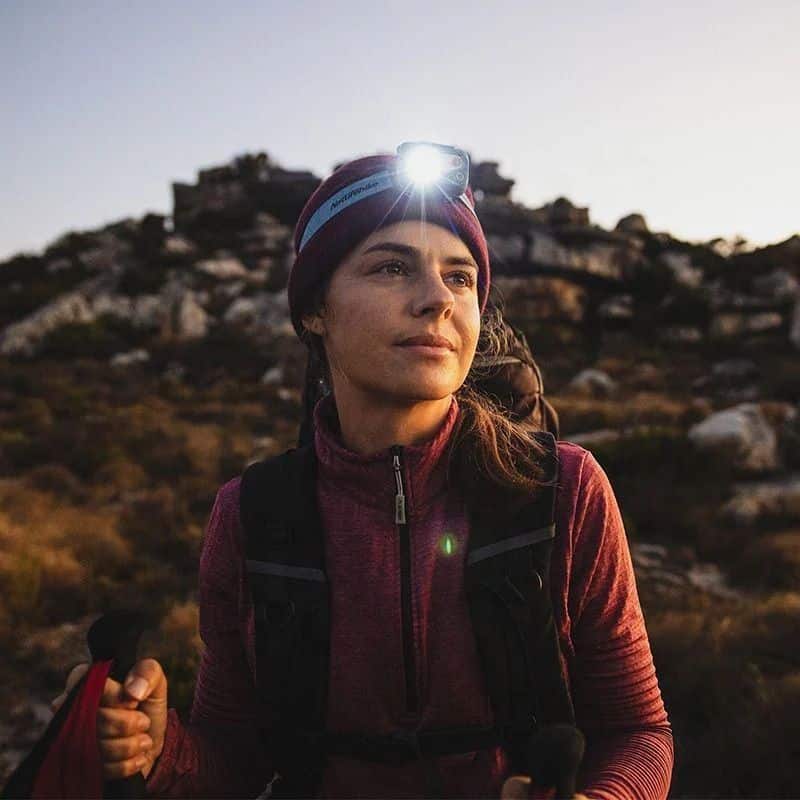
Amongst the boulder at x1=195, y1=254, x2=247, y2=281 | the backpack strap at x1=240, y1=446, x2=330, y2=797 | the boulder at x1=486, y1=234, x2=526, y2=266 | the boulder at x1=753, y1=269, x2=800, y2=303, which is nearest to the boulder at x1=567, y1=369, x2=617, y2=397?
the boulder at x1=486, y1=234, x2=526, y2=266

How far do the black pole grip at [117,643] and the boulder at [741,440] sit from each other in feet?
30.8

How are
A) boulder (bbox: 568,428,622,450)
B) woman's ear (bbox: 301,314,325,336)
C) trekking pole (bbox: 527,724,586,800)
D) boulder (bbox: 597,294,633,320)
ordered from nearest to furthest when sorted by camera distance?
trekking pole (bbox: 527,724,586,800) < woman's ear (bbox: 301,314,325,336) < boulder (bbox: 568,428,622,450) < boulder (bbox: 597,294,633,320)

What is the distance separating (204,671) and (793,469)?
9.89 meters

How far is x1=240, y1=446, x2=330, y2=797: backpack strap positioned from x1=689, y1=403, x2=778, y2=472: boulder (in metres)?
8.92

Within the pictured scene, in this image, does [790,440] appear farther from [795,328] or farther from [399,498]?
[795,328]

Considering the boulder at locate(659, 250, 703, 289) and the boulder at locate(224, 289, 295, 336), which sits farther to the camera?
the boulder at locate(659, 250, 703, 289)

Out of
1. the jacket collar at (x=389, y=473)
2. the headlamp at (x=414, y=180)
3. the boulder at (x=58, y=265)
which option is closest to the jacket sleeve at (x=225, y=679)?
the jacket collar at (x=389, y=473)

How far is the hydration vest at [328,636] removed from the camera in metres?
1.43

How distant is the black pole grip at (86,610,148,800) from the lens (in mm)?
1150

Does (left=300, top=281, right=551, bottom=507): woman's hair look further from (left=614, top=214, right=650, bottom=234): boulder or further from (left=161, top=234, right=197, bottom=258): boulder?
(left=614, top=214, right=650, bottom=234): boulder

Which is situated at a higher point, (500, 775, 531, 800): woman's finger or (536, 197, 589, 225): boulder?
(536, 197, 589, 225): boulder

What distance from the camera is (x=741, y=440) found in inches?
369

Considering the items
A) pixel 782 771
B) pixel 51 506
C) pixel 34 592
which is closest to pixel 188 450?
pixel 51 506

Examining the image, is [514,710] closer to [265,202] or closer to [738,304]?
[738,304]
